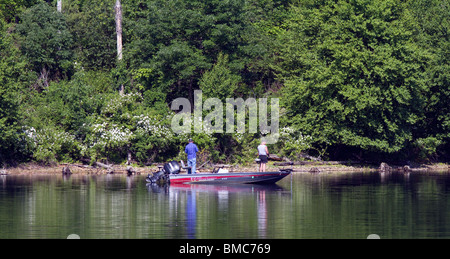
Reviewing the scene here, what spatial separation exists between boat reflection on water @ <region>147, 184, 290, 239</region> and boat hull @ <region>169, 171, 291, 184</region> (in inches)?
8.7

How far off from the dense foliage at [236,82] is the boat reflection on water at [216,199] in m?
9.11

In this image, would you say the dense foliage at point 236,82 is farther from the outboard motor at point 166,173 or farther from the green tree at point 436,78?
the outboard motor at point 166,173

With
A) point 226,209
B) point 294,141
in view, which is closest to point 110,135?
point 294,141

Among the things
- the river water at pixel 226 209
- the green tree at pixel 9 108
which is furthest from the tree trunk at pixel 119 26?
the river water at pixel 226 209

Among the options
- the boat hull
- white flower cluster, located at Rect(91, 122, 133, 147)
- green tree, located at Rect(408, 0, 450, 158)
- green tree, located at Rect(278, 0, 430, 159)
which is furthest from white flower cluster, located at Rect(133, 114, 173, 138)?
green tree, located at Rect(408, 0, 450, 158)

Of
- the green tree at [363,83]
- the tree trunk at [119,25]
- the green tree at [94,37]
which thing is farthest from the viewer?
the green tree at [94,37]

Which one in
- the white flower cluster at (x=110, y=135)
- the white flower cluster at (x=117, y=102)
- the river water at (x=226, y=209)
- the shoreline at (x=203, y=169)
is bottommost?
the river water at (x=226, y=209)

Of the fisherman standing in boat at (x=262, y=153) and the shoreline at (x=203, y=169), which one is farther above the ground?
the fisherman standing in boat at (x=262, y=153)

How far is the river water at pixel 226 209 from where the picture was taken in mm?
18688

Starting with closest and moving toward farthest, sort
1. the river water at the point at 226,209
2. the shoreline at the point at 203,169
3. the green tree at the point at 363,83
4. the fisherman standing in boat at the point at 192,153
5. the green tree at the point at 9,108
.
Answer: the river water at the point at 226,209 < the fisherman standing in boat at the point at 192,153 < the green tree at the point at 9,108 < the shoreline at the point at 203,169 < the green tree at the point at 363,83

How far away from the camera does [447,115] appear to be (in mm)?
42969

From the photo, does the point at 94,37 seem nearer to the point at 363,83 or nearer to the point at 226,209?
the point at 363,83

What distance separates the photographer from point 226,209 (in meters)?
23.1

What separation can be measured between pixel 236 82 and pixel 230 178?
13634 millimetres
